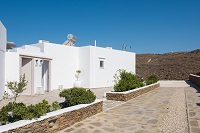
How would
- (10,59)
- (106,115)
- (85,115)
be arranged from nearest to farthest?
(85,115) < (106,115) < (10,59)

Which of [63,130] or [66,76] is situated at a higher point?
[66,76]

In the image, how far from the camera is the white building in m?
11.3

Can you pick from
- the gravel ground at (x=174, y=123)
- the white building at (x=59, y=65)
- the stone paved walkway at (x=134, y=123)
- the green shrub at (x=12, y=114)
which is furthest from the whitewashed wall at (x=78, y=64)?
the gravel ground at (x=174, y=123)

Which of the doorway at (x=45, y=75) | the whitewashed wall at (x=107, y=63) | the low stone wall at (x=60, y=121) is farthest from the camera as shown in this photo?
the whitewashed wall at (x=107, y=63)

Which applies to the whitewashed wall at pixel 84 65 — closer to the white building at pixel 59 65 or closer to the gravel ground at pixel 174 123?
the white building at pixel 59 65

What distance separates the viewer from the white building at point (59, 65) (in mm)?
11278

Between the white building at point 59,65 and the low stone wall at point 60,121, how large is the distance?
23.4 ft

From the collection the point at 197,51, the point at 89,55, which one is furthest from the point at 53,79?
the point at 197,51

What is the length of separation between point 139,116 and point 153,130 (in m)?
1.41

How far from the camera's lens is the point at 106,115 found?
6.20m

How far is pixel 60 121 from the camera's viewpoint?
183 inches

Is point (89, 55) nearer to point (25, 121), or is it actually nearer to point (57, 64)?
point (57, 64)

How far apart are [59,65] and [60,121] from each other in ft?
34.7

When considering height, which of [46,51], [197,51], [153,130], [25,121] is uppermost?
[197,51]
